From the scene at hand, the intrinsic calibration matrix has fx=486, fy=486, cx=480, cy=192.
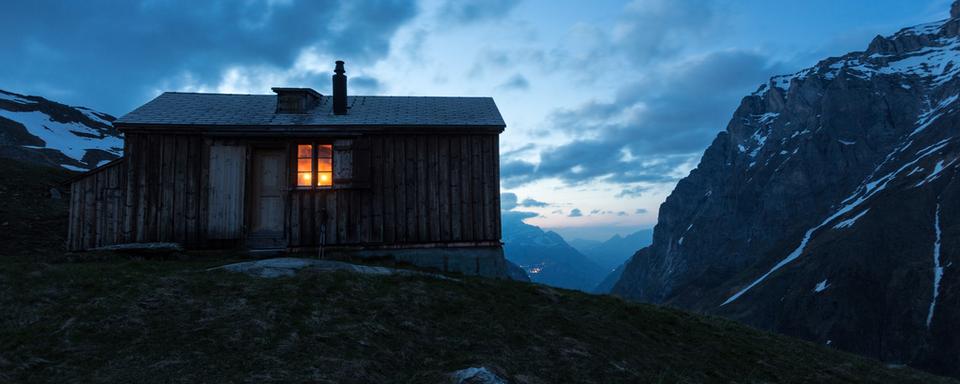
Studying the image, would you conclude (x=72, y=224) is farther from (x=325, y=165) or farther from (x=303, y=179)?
(x=325, y=165)

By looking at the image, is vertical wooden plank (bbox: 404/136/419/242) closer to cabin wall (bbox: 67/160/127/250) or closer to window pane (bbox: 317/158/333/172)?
window pane (bbox: 317/158/333/172)

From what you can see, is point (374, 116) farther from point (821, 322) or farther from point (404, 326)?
point (821, 322)

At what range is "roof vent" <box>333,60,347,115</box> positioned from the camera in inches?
693

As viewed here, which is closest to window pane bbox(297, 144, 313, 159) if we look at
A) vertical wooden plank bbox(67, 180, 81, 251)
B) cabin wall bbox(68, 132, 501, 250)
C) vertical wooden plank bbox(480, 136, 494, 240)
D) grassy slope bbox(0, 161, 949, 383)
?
cabin wall bbox(68, 132, 501, 250)

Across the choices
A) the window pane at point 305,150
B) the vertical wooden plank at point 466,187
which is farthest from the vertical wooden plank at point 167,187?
the vertical wooden plank at point 466,187

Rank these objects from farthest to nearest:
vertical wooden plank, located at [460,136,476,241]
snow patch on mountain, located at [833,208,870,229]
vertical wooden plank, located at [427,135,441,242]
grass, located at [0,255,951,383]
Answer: snow patch on mountain, located at [833,208,870,229] → vertical wooden plank, located at [460,136,476,241] → vertical wooden plank, located at [427,135,441,242] → grass, located at [0,255,951,383]

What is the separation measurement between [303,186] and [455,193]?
5088 millimetres

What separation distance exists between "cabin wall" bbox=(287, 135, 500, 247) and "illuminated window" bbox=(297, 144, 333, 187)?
1.23ft

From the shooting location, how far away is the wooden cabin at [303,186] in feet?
51.4

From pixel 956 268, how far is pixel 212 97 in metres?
122

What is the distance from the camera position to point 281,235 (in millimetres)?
16406

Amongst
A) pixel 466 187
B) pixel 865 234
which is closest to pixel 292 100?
pixel 466 187

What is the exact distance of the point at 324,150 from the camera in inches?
651

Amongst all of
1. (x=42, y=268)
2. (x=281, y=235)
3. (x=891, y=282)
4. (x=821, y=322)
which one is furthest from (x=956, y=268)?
(x=42, y=268)
